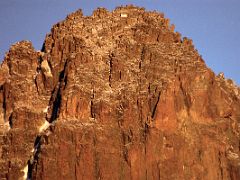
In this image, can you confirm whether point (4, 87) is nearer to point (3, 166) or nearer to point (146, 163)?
point (3, 166)

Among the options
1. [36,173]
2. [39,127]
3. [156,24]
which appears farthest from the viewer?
[156,24]

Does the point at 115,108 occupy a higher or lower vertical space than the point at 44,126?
higher

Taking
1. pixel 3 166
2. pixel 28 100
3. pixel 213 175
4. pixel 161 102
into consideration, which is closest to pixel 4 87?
pixel 28 100

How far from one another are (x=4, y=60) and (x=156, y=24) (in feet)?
108

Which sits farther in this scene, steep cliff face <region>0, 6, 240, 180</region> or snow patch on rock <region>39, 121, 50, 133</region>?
snow patch on rock <region>39, 121, 50, 133</region>

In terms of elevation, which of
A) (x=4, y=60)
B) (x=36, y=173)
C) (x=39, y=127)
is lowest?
(x=36, y=173)

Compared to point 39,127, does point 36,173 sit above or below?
below

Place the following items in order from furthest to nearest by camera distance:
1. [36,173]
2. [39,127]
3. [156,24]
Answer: [156,24]
[39,127]
[36,173]

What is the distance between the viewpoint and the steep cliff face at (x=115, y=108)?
16588cm

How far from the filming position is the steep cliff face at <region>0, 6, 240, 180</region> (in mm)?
165875

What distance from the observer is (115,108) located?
6747 inches

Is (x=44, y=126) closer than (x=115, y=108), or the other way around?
(x=115, y=108)

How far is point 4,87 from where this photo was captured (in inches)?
7087

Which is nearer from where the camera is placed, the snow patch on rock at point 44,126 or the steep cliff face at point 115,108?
the steep cliff face at point 115,108
